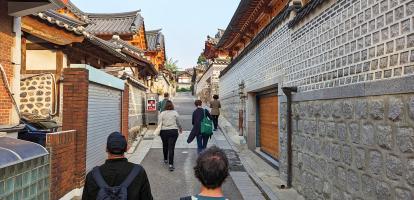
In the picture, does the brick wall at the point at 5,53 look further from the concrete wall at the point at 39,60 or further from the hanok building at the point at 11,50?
the concrete wall at the point at 39,60

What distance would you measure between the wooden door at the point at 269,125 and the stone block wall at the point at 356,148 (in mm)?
2824

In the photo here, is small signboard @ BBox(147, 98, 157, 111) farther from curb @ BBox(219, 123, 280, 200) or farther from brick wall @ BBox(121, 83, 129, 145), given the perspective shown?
curb @ BBox(219, 123, 280, 200)

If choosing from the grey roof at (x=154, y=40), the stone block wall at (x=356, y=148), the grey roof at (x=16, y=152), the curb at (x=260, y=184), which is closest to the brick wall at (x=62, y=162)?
the grey roof at (x=16, y=152)

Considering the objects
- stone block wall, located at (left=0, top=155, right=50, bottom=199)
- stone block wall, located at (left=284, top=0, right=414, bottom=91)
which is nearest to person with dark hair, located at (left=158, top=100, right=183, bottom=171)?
stone block wall, located at (left=284, top=0, right=414, bottom=91)

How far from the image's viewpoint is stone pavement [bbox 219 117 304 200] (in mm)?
7164

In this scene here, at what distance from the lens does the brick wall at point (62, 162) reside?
5672mm

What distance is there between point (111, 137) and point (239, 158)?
848 centimetres

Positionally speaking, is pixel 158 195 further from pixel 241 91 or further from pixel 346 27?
pixel 241 91

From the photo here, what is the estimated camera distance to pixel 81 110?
23.2 feet

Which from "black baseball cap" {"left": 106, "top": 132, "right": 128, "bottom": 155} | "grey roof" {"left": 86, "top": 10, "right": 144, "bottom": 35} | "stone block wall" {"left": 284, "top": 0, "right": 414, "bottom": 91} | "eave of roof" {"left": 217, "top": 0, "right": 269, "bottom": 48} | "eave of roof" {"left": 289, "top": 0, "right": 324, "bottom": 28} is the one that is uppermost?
"grey roof" {"left": 86, "top": 10, "right": 144, "bottom": 35}

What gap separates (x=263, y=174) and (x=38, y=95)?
5621mm

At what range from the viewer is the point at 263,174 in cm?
917

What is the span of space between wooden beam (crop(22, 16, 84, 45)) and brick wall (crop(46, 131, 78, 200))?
2279 mm

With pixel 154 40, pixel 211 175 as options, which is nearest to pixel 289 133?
pixel 211 175
